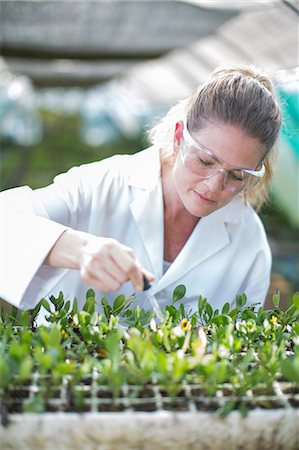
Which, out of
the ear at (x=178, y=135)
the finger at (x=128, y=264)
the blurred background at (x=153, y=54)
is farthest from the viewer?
the blurred background at (x=153, y=54)

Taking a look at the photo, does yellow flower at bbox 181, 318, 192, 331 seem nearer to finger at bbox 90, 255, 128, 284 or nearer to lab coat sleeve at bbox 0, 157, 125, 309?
finger at bbox 90, 255, 128, 284

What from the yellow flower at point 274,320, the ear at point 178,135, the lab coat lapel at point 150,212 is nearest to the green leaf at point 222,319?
the yellow flower at point 274,320

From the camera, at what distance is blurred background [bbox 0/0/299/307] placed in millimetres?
5504

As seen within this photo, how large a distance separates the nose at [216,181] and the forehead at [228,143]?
0.04 meters

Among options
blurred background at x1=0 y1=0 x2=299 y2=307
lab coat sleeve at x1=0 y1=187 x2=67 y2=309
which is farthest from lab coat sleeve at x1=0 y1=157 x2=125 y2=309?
blurred background at x1=0 y1=0 x2=299 y2=307

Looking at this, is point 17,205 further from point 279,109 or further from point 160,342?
point 279,109

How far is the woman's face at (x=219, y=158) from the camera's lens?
6.23 feet

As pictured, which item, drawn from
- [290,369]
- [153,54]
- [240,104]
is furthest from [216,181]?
[153,54]

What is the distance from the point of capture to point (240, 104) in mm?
1940

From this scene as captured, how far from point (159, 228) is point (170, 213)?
0.34ft

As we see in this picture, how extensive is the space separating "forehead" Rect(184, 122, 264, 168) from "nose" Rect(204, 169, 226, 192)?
1.5 inches

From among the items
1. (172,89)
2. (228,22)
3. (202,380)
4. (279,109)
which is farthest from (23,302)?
(172,89)

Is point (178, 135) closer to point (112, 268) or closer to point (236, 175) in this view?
point (236, 175)

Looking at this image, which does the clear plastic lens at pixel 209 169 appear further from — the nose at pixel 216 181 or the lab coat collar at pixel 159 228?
the lab coat collar at pixel 159 228
